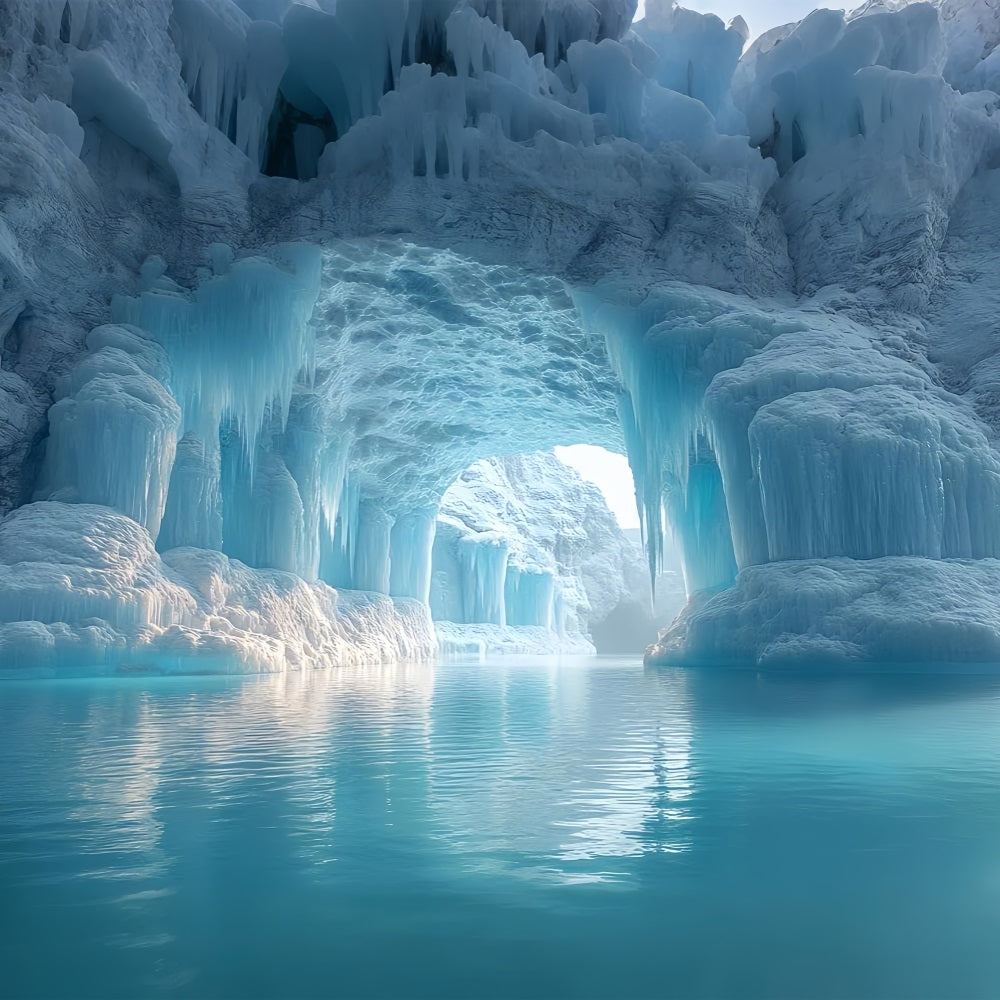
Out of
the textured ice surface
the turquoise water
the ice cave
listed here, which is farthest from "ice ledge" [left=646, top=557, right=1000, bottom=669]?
the textured ice surface

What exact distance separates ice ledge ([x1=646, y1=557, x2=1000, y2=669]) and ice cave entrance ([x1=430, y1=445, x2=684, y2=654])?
84.5ft

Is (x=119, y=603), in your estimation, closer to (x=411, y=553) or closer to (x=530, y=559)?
(x=411, y=553)

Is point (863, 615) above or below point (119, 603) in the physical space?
below

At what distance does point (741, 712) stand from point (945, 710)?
6.53 feet

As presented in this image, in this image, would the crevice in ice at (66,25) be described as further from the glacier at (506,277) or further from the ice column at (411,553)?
the ice column at (411,553)

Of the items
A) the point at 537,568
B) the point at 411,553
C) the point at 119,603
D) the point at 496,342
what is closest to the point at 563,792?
the point at 119,603

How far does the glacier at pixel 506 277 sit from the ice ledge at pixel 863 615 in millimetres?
72

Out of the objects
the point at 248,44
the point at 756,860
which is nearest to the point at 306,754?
the point at 756,860

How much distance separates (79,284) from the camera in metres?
18.9

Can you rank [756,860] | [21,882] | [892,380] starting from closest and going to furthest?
[21,882] → [756,860] → [892,380]

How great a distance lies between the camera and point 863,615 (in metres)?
14.5

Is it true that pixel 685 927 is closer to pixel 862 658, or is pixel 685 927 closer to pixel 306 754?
pixel 306 754

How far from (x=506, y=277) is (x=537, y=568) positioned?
34.1m

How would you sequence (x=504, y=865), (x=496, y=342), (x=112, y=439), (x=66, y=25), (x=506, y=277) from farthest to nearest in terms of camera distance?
(x=496, y=342) < (x=506, y=277) < (x=66, y=25) < (x=112, y=439) < (x=504, y=865)
